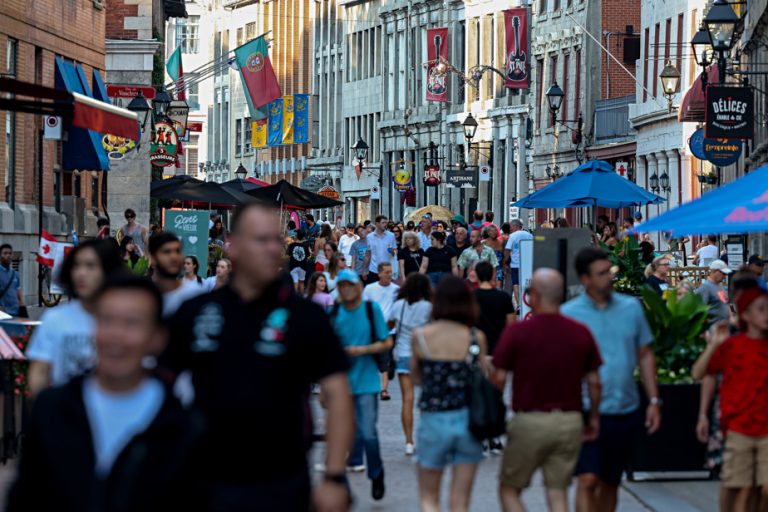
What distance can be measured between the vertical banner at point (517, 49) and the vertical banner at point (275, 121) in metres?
31.8

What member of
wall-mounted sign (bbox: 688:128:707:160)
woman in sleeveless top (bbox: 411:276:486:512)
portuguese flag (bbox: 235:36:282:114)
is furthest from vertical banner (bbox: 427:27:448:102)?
woman in sleeveless top (bbox: 411:276:486:512)

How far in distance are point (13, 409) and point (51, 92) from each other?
2.32 metres

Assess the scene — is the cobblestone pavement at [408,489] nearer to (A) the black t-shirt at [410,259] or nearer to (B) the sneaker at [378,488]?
(B) the sneaker at [378,488]

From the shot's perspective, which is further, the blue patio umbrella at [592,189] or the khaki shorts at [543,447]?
the blue patio umbrella at [592,189]

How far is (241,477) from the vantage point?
21.0 feet

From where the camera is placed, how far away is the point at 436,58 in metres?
77.8

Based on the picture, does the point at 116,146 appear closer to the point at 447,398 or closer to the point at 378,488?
the point at 378,488

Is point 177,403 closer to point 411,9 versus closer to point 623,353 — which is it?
point 623,353

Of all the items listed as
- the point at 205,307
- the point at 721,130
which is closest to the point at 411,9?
the point at 721,130

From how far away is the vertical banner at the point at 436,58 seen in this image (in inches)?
2963

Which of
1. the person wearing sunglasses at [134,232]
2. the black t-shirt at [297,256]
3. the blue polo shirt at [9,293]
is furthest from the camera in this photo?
the black t-shirt at [297,256]

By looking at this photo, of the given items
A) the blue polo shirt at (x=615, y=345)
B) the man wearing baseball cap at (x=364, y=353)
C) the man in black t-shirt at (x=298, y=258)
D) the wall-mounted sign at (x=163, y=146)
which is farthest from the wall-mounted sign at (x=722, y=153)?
the blue polo shirt at (x=615, y=345)

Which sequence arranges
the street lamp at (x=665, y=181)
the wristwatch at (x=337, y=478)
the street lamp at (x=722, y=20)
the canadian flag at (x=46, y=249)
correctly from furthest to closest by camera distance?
1. the street lamp at (x=665, y=181)
2. the street lamp at (x=722, y=20)
3. the canadian flag at (x=46, y=249)
4. the wristwatch at (x=337, y=478)

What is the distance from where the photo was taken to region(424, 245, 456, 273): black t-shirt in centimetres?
2838
